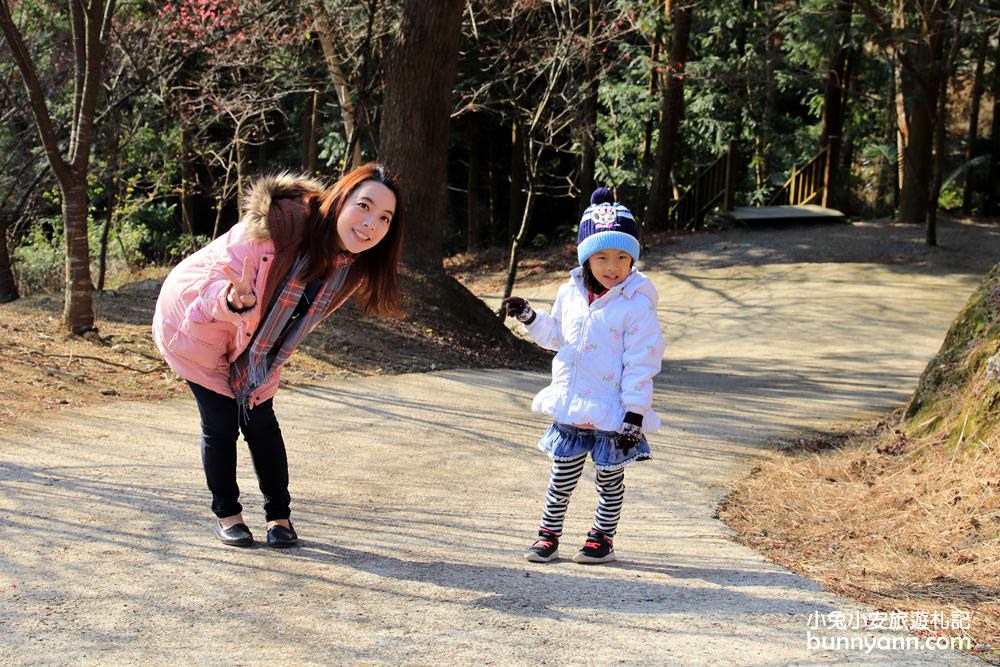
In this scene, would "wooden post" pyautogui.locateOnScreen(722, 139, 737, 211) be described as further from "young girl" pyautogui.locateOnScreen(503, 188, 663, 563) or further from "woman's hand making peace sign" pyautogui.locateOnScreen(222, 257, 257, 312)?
"woman's hand making peace sign" pyautogui.locateOnScreen(222, 257, 257, 312)

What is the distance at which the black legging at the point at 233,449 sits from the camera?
419cm

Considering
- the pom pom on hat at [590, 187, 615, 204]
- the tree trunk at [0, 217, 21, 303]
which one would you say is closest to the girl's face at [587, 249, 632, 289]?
the pom pom on hat at [590, 187, 615, 204]

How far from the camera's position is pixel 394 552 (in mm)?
4387

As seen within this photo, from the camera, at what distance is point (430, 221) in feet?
39.3

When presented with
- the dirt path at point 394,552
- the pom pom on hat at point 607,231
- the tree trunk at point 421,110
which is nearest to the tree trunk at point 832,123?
the tree trunk at point 421,110

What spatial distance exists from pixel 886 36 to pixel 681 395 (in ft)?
40.1

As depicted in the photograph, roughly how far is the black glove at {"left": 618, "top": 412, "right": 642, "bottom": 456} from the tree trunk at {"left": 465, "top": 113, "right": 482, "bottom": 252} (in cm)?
2250

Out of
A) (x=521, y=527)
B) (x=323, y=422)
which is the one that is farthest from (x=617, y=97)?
(x=521, y=527)

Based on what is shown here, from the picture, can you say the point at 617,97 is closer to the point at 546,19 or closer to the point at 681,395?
the point at 546,19

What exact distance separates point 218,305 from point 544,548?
1664 mm

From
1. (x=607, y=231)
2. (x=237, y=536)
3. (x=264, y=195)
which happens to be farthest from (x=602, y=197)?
(x=237, y=536)

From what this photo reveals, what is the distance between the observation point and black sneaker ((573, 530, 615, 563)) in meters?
4.36

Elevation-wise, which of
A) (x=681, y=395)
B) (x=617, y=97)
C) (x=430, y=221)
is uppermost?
(x=617, y=97)

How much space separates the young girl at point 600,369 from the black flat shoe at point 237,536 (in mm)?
1179
